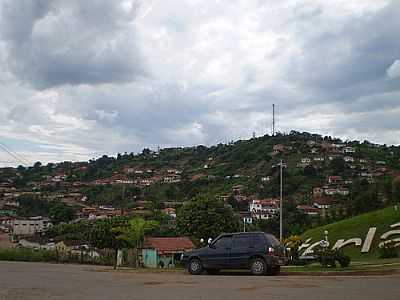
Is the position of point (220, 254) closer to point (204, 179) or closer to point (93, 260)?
point (93, 260)

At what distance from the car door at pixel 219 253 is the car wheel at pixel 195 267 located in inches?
10.9

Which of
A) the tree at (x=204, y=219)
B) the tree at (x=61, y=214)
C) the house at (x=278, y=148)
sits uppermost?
the house at (x=278, y=148)

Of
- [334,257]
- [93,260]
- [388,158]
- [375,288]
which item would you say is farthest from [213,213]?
[388,158]

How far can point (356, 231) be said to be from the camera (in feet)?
142

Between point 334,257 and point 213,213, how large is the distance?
25322 mm

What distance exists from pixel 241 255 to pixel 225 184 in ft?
297

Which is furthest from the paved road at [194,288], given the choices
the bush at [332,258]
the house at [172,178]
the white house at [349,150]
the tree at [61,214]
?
the white house at [349,150]

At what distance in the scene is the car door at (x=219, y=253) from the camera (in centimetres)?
1817

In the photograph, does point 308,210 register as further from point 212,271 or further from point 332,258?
point 212,271

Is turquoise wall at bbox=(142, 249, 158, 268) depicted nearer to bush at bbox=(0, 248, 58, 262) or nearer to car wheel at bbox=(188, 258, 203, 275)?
bush at bbox=(0, 248, 58, 262)

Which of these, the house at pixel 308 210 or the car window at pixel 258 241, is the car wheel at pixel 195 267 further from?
the house at pixel 308 210

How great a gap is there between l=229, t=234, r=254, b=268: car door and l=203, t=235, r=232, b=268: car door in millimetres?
189

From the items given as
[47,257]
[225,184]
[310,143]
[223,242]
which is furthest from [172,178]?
[223,242]

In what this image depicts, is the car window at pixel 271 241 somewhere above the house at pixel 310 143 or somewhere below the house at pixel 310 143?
below
